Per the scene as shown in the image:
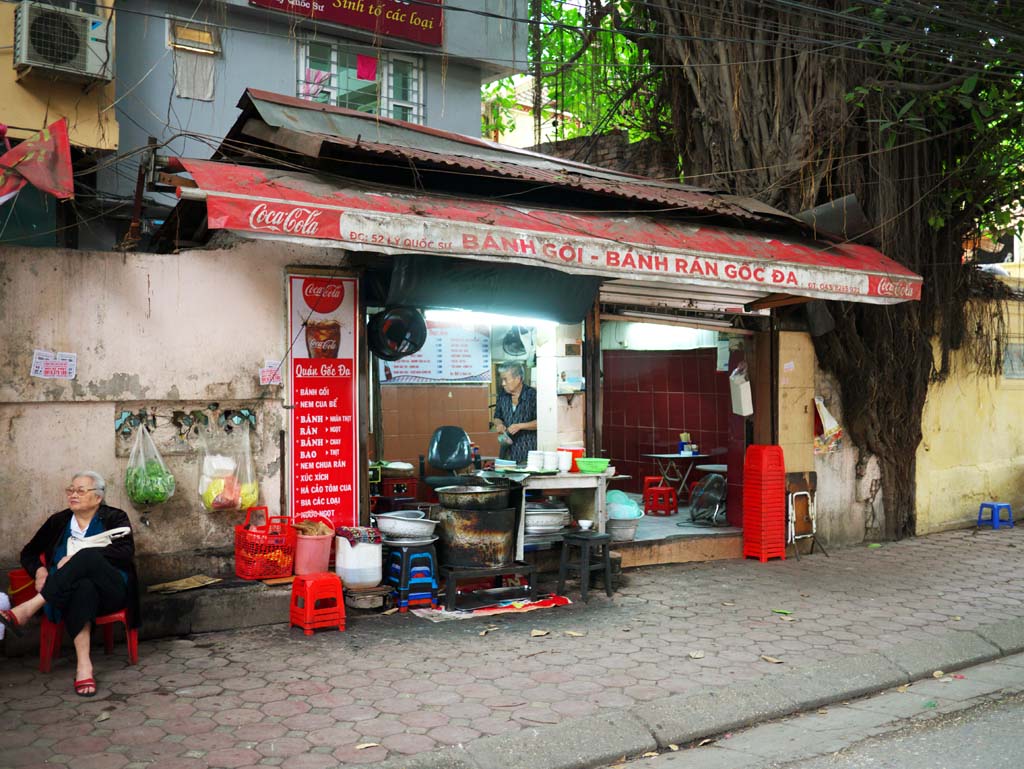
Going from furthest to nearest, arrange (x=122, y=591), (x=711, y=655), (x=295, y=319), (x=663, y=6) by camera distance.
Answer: (x=663, y=6) → (x=295, y=319) → (x=711, y=655) → (x=122, y=591)

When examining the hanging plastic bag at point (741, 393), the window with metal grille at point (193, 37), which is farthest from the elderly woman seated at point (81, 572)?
the window with metal grille at point (193, 37)

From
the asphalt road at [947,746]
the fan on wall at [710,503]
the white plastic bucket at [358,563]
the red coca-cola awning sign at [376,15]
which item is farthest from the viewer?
the red coca-cola awning sign at [376,15]

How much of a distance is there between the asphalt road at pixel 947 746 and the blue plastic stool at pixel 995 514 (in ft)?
25.2

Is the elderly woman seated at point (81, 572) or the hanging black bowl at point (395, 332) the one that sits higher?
the hanging black bowl at point (395, 332)

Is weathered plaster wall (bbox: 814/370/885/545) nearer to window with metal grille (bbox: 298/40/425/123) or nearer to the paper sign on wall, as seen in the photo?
the paper sign on wall

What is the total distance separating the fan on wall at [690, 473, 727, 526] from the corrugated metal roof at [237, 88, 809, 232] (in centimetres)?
334

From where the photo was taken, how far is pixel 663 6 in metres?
10.5

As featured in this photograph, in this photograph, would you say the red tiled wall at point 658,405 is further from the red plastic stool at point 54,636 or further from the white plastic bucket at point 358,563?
the red plastic stool at point 54,636

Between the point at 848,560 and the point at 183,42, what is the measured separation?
10189mm

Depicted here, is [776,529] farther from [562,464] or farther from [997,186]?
[997,186]

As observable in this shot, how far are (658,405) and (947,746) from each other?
341 inches

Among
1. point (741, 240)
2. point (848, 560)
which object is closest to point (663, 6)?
point (741, 240)

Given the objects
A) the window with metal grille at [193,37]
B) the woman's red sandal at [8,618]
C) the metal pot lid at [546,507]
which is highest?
the window with metal grille at [193,37]

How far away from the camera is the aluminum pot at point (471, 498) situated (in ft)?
24.0
